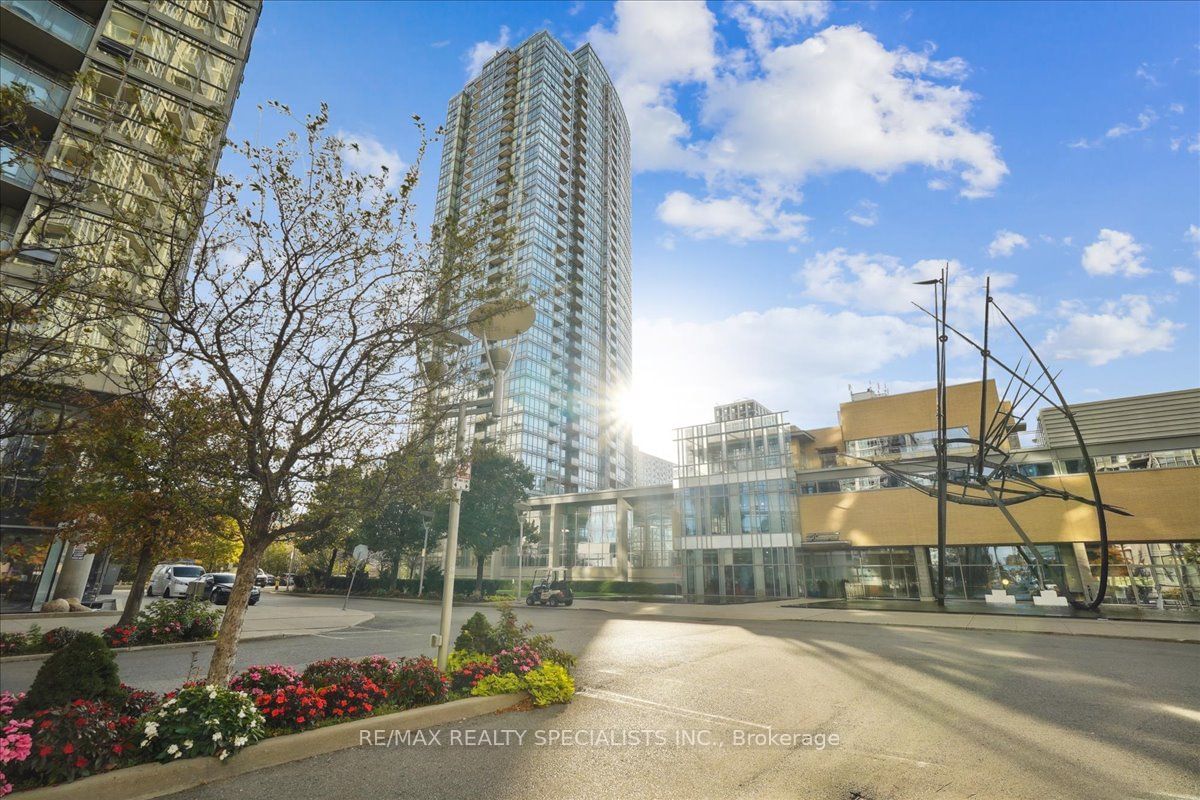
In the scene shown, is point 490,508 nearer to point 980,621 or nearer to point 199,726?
point 980,621

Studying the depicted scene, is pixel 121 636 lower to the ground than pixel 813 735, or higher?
lower

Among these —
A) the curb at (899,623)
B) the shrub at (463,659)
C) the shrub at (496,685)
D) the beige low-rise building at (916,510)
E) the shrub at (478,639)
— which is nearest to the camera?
the shrub at (496,685)

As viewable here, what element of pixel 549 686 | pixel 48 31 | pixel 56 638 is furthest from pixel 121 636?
pixel 48 31

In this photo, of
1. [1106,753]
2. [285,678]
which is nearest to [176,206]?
[285,678]

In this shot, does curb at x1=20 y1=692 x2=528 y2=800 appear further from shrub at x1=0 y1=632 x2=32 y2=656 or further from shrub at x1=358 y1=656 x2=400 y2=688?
shrub at x1=0 y1=632 x2=32 y2=656

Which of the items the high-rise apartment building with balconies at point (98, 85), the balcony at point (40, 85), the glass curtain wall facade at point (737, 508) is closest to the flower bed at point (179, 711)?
the high-rise apartment building with balconies at point (98, 85)

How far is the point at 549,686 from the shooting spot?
318 inches

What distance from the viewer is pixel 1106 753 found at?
5809mm

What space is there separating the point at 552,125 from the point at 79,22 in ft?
286

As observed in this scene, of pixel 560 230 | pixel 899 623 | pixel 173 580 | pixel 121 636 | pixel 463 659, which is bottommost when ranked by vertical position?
pixel 173 580

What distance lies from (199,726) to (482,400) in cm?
521

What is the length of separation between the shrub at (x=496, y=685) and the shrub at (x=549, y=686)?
0.16 m

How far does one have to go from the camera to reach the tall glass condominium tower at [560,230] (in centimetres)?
8900

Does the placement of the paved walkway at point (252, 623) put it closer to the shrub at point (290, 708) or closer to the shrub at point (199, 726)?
the shrub at point (290, 708)
